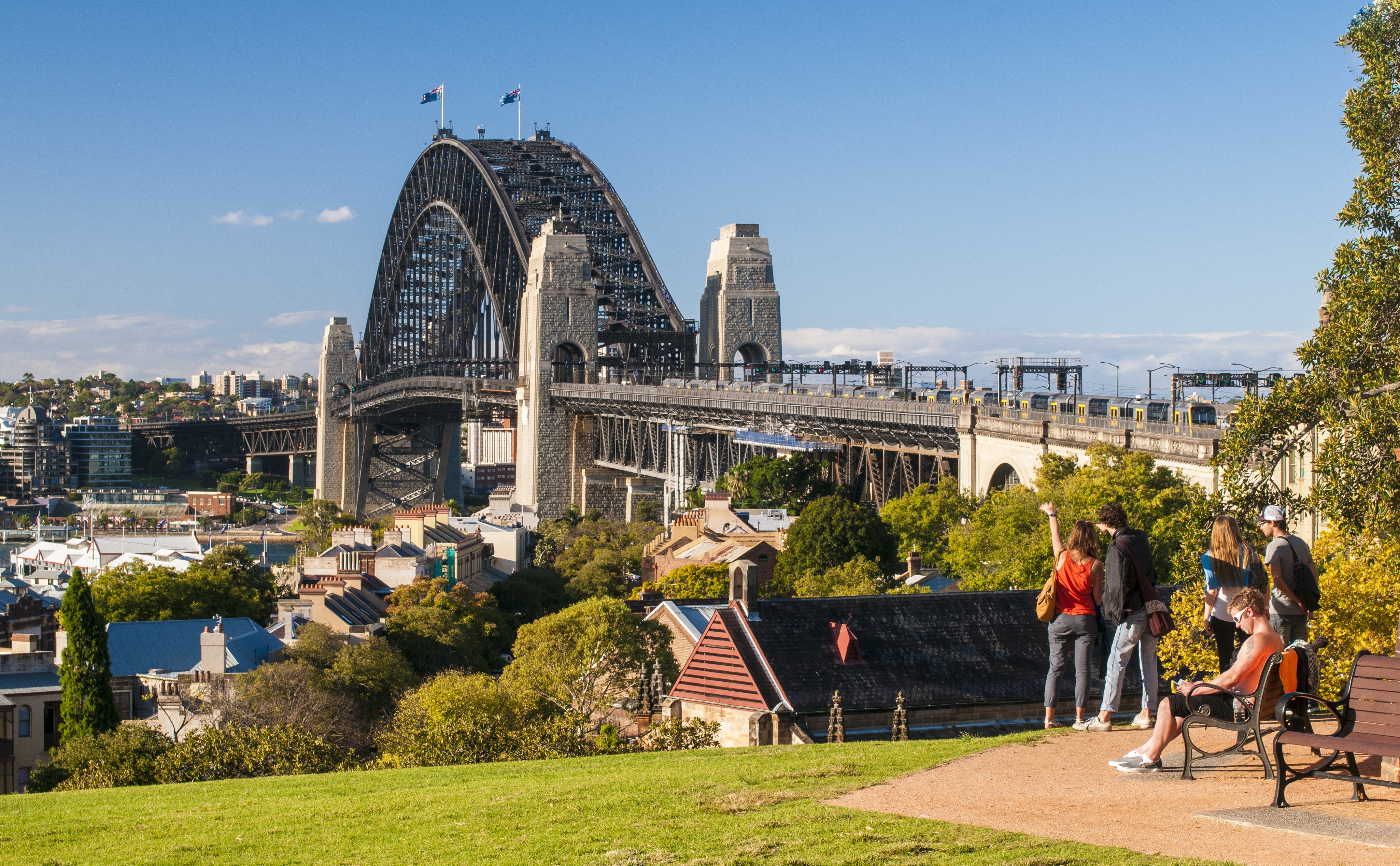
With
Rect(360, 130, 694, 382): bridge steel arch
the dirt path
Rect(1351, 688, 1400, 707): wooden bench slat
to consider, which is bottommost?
the dirt path

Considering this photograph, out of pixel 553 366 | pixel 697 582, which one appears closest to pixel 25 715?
pixel 697 582

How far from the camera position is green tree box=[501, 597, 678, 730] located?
36.0m

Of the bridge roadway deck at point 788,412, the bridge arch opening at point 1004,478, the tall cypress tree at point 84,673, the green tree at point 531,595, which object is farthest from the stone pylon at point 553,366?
the tall cypress tree at point 84,673

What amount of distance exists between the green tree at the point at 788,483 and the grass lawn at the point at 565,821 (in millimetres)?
59723

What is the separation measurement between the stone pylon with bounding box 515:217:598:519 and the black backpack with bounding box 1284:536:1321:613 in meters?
89.4

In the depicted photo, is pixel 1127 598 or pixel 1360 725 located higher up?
pixel 1127 598

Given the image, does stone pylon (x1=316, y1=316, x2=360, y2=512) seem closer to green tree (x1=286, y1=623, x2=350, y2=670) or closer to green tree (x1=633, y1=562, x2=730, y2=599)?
green tree (x1=633, y1=562, x2=730, y2=599)

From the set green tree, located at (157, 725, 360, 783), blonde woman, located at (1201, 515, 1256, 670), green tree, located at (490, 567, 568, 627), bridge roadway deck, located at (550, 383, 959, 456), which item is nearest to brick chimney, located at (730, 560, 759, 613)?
green tree, located at (157, 725, 360, 783)

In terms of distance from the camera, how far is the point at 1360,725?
10688 mm

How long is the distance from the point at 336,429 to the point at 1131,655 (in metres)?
140

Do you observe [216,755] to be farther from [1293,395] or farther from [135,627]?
[135,627]

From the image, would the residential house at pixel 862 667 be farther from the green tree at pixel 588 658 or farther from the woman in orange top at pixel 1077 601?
the woman in orange top at pixel 1077 601

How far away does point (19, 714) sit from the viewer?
4234cm

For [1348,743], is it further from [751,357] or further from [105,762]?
[751,357]
